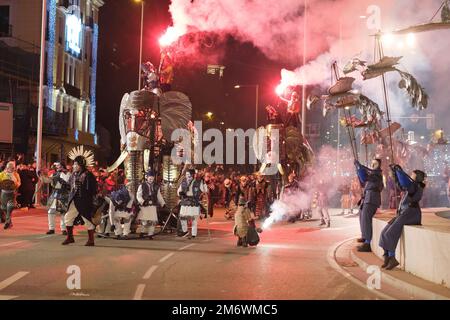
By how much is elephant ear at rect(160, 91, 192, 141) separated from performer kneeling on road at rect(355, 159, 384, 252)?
276 inches

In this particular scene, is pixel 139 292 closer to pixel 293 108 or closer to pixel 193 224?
pixel 193 224

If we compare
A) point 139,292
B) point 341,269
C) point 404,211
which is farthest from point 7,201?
point 404,211

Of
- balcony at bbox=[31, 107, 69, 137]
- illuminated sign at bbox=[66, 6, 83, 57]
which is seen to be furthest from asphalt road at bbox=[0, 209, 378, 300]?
illuminated sign at bbox=[66, 6, 83, 57]

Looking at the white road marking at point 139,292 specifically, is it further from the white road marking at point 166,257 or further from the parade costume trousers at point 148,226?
the parade costume trousers at point 148,226

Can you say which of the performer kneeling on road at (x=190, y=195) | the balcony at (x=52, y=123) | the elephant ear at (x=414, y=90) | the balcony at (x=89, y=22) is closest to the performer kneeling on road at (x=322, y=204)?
the performer kneeling on road at (x=190, y=195)

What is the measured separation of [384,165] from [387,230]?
59.7ft

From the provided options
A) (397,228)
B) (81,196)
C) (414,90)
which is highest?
(414,90)

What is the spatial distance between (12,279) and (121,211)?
6.06 meters

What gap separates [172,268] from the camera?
10.7 metres

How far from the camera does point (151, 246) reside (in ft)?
46.1

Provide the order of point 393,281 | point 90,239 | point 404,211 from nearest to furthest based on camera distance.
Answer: point 393,281 → point 404,211 → point 90,239

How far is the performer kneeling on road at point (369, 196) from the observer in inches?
493

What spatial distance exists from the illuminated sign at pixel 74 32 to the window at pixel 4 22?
5.14 m
